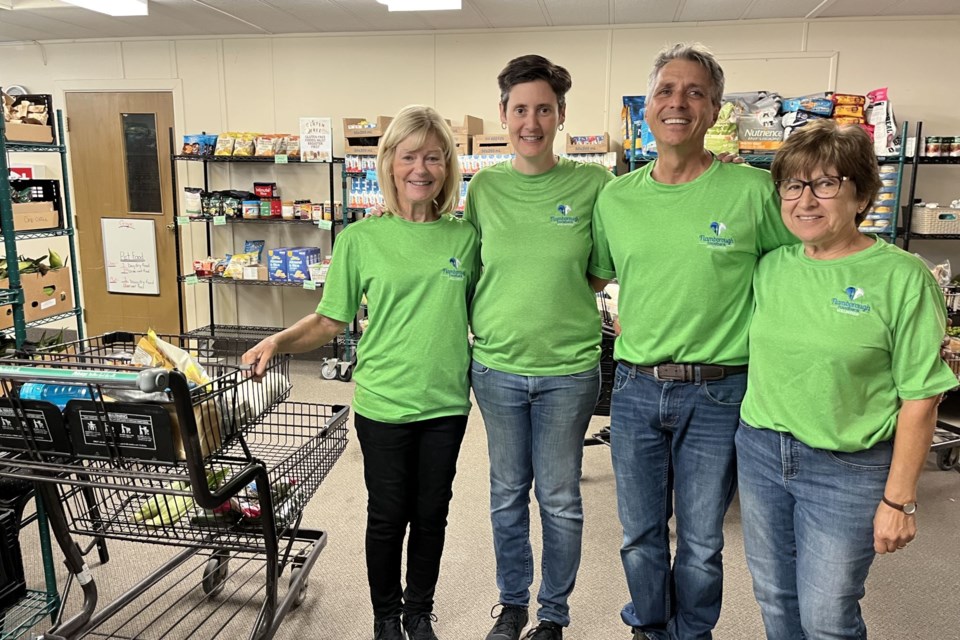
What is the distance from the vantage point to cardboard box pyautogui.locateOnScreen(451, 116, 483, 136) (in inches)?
209

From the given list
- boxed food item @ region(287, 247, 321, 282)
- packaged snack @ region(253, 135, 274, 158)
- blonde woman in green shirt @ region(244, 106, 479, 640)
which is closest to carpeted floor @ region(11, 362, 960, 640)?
blonde woman in green shirt @ region(244, 106, 479, 640)

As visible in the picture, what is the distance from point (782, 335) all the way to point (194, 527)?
1.55m

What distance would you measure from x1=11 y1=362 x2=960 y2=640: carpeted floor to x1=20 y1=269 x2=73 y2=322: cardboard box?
1.47m

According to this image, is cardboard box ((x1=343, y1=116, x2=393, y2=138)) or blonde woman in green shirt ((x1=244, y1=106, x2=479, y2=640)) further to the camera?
cardboard box ((x1=343, y1=116, x2=393, y2=138))

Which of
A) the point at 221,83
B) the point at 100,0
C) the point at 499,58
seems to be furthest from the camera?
the point at 221,83

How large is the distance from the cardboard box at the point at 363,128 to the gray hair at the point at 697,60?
3.84 meters

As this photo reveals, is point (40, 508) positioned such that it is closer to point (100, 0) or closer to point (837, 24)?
point (100, 0)

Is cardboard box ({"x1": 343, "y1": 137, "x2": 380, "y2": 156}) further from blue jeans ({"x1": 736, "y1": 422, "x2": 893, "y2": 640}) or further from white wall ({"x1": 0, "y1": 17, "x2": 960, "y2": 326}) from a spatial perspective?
blue jeans ({"x1": 736, "y1": 422, "x2": 893, "y2": 640})

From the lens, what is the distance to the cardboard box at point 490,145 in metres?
5.19

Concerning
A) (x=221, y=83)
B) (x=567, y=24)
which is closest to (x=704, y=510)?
(x=567, y=24)

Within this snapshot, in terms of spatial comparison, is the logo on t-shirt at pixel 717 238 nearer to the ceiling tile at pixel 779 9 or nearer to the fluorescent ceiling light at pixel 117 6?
the ceiling tile at pixel 779 9

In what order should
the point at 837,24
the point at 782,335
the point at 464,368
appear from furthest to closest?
the point at 837,24 → the point at 464,368 → the point at 782,335

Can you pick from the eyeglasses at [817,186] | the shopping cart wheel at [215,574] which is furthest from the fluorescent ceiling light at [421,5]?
the shopping cart wheel at [215,574]

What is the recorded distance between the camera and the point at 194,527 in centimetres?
177
